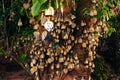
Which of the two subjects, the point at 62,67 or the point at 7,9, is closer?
the point at 62,67

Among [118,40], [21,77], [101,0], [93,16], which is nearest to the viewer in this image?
[93,16]

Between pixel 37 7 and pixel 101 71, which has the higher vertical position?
pixel 37 7

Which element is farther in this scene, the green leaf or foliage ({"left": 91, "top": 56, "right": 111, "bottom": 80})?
foliage ({"left": 91, "top": 56, "right": 111, "bottom": 80})

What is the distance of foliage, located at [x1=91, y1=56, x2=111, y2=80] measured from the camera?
6824 mm

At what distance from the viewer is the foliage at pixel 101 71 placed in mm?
6824

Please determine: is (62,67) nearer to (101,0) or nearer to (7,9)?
(101,0)

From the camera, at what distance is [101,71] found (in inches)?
272

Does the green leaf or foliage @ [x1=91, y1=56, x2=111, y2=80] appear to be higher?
the green leaf

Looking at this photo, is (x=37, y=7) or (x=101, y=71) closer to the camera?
(x=37, y=7)

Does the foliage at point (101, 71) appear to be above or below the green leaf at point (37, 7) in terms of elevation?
below

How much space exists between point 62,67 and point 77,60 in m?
0.21

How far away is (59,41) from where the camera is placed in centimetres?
425

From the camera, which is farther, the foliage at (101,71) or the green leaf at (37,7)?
the foliage at (101,71)

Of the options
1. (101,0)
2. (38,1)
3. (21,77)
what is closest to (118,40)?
(21,77)
